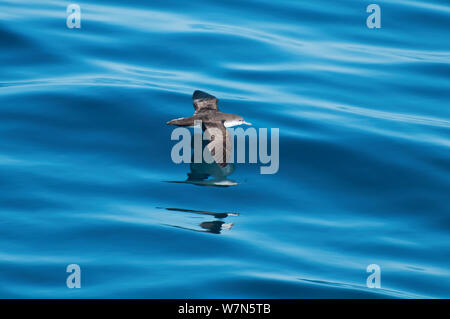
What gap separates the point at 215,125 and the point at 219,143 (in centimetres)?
33

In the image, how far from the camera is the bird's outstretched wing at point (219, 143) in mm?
9938

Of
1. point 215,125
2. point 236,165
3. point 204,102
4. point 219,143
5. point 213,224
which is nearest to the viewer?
point 213,224

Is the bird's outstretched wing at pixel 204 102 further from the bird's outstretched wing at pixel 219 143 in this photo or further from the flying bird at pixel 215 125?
the bird's outstretched wing at pixel 219 143

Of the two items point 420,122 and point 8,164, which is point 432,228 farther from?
point 8,164

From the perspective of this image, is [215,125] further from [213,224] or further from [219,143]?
[213,224]

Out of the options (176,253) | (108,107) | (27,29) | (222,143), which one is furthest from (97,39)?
(176,253)

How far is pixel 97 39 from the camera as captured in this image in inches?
567

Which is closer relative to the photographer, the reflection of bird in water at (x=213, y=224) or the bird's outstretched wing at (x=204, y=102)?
the reflection of bird in water at (x=213, y=224)

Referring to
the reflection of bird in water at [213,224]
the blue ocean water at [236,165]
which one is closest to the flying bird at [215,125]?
the blue ocean water at [236,165]

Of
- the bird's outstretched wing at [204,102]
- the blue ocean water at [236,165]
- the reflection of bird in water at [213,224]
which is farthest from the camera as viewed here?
the bird's outstretched wing at [204,102]

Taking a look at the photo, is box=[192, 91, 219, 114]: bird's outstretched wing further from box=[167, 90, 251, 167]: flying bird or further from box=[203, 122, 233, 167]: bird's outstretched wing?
box=[203, 122, 233, 167]: bird's outstretched wing

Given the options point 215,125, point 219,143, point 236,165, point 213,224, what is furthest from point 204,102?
point 213,224

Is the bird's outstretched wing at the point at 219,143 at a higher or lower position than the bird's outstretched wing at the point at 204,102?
lower

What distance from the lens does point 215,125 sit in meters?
10.2
